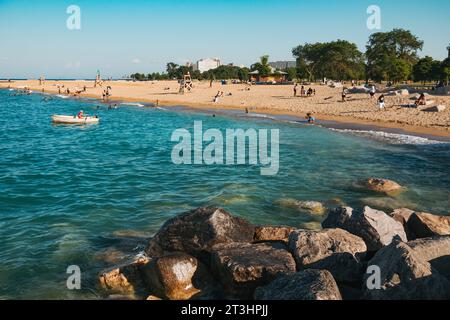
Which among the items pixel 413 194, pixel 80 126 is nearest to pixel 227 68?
pixel 80 126

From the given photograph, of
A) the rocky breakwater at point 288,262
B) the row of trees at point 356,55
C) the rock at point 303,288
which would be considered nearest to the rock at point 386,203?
the rocky breakwater at point 288,262

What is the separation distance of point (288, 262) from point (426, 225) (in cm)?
524

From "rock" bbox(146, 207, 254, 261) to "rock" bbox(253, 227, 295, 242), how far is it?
1.09ft

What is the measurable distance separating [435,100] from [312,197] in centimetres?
3387

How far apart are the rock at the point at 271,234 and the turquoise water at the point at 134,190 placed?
9.83ft

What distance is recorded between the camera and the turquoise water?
11.9m

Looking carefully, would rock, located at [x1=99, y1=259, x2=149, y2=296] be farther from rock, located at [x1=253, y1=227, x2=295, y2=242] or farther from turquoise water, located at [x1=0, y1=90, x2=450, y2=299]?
rock, located at [x1=253, y1=227, x2=295, y2=242]

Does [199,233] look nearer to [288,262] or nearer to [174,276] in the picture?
[174,276]

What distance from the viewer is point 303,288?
718 cm

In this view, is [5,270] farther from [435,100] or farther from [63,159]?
[435,100]

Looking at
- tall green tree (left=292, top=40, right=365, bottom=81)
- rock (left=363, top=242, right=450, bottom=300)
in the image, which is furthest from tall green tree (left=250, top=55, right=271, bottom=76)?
rock (left=363, top=242, right=450, bottom=300)

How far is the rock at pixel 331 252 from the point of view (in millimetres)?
8938

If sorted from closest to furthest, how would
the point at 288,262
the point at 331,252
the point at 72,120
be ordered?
the point at 288,262, the point at 331,252, the point at 72,120

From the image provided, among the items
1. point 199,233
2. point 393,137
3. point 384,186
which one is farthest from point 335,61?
point 199,233
